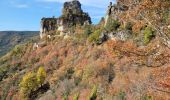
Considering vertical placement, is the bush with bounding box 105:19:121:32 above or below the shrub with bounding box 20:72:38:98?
above

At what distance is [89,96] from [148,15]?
220ft

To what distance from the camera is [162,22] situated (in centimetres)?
1742

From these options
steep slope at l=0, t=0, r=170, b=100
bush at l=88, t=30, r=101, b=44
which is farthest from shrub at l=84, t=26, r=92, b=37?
bush at l=88, t=30, r=101, b=44

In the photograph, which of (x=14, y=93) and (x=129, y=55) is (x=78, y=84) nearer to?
(x=14, y=93)

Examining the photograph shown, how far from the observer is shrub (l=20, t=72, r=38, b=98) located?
365 feet

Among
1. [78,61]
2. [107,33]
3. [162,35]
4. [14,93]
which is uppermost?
[162,35]

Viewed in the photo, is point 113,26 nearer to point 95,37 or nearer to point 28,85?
point 95,37

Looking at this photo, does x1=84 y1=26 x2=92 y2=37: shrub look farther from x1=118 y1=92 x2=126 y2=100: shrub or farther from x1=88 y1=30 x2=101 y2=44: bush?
x1=118 y1=92 x2=126 y2=100: shrub

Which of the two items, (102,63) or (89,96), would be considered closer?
(89,96)

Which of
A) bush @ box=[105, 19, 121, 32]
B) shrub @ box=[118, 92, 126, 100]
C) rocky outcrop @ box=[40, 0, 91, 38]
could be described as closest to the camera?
shrub @ box=[118, 92, 126, 100]

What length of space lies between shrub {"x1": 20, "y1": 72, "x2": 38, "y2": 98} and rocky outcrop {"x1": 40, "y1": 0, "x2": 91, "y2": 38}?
112ft

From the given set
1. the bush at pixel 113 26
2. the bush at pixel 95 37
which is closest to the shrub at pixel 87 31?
the bush at pixel 95 37

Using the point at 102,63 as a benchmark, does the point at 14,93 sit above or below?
below

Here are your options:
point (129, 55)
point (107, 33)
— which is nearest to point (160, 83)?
point (129, 55)
